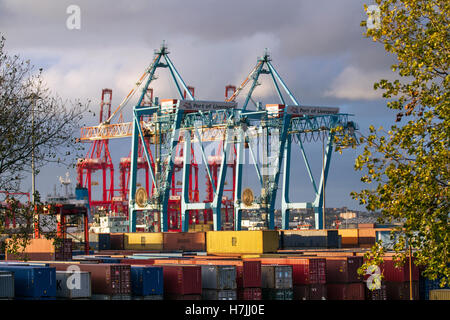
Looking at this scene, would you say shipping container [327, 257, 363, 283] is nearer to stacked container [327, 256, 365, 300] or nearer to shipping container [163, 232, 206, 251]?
stacked container [327, 256, 365, 300]

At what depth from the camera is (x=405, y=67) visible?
85.2 ft

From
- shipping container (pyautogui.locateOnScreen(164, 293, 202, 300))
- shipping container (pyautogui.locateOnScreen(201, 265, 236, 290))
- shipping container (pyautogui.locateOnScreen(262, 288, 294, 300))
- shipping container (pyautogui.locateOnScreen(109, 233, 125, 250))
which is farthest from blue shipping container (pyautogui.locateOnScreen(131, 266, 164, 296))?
shipping container (pyautogui.locateOnScreen(109, 233, 125, 250))

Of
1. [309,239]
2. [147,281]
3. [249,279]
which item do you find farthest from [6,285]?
[309,239]

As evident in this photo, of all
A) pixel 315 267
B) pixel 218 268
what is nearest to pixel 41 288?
pixel 218 268

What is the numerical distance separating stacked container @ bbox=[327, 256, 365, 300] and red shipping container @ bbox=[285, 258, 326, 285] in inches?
77.1

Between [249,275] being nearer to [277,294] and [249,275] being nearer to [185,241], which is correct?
[277,294]

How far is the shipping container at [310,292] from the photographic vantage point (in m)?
49.0

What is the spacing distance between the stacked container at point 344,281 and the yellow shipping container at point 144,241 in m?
36.8

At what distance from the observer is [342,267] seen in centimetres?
5200

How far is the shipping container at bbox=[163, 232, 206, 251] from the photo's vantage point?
277ft

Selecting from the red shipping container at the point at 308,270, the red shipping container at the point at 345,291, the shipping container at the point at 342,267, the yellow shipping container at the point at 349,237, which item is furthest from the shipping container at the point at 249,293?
the yellow shipping container at the point at 349,237

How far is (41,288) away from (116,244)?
5240 centimetres

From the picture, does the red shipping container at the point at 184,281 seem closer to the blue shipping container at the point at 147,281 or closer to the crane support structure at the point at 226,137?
the blue shipping container at the point at 147,281
